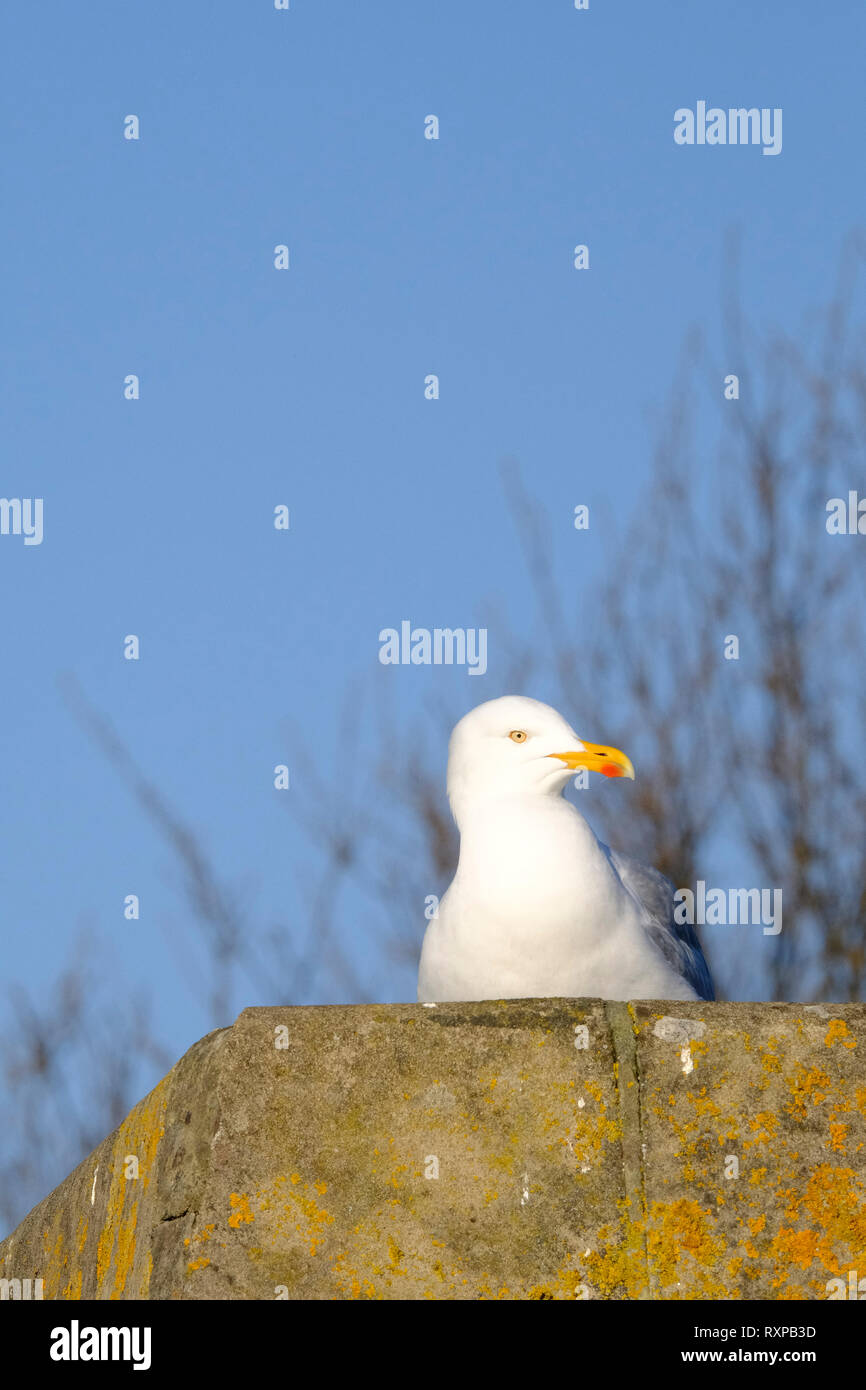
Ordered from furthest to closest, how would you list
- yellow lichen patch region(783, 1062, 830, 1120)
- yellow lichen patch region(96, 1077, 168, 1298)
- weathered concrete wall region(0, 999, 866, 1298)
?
A: yellow lichen patch region(96, 1077, 168, 1298)
yellow lichen patch region(783, 1062, 830, 1120)
weathered concrete wall region(0, 999, 866, 1298)

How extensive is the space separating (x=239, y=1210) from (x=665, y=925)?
6.87 feet

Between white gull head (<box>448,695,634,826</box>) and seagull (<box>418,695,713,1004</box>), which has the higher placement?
white gull head (<box>448,695,634,826</box>)

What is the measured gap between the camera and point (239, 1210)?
3289mm

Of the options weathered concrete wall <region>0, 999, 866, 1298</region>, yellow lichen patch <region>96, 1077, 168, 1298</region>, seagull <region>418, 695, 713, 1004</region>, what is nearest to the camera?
weathered concrete wall <region>0, 999, 866, 1298</region>

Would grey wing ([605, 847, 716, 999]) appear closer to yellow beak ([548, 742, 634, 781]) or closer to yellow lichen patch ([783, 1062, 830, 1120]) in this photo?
yellow beak ([548, 742, 634, 781])

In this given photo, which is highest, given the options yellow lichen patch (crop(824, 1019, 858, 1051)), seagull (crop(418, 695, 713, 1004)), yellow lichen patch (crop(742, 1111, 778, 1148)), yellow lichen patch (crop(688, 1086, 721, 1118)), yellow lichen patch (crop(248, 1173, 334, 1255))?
seagull (crop(418, 695, 713, 1004))

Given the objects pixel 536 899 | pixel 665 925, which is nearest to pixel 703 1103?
pixel 536 899

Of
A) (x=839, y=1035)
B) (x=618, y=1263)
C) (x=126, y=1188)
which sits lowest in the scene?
(x=618, y=1263)

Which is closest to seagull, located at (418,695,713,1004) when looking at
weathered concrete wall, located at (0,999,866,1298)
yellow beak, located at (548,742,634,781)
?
yellow beak, located at (548,742,634,781)

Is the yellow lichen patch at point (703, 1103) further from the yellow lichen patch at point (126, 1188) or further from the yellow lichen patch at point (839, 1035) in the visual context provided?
the yellow lichen patch at point (126, 1188)

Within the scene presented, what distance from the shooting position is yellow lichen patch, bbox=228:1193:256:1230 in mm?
3281

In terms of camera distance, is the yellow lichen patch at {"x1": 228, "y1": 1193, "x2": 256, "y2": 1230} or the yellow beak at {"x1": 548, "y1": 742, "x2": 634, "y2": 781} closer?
the yellow lichen patch at {"x1": 228, "y1": 1193, "x2": 256, "y2": 1230}

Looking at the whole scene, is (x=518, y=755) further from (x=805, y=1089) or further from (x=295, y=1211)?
(x=295, y=1211)

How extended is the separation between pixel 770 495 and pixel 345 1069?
9.88m
